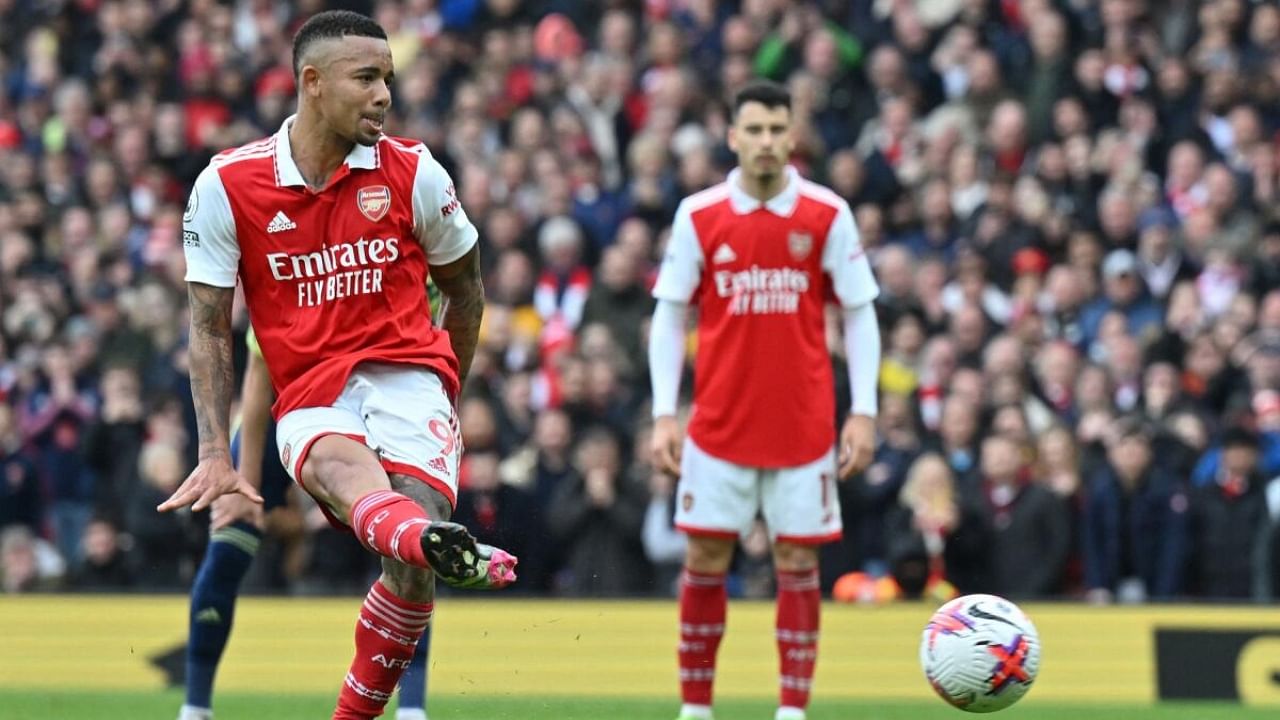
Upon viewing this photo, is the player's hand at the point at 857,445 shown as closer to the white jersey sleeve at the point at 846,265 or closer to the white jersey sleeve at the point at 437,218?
the white jersey sleeve at the point at 846,265

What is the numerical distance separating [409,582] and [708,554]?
118 inches

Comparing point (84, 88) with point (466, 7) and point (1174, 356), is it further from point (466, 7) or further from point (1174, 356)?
point (1174, 356)

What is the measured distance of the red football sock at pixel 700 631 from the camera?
10555 mm

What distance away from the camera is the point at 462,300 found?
28.5 feet

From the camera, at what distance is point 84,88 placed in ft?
66.5

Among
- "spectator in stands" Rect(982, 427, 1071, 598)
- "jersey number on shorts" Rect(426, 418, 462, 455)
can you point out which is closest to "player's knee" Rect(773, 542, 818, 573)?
"jersey number on shorts" Rect(426, 418, 462, 455)

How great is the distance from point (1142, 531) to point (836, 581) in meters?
1.96

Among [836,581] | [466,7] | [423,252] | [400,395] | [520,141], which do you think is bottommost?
[836,581]

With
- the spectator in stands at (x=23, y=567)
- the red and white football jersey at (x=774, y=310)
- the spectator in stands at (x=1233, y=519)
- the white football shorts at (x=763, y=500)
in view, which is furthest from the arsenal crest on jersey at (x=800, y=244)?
the spectator in stands at (x=23, y=567)

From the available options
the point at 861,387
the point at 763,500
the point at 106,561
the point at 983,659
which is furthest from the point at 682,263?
the point at 106,561

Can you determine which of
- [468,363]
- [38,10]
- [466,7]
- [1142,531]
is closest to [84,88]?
[38,10]

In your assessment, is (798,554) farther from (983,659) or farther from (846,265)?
(983,659)

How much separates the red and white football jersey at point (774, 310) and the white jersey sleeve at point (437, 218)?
8.06 ft

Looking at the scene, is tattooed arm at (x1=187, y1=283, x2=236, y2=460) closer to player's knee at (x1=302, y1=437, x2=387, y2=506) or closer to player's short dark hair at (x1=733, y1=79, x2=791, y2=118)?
player's knee at (x1=302, y1=437, x2=387, y2=506)
